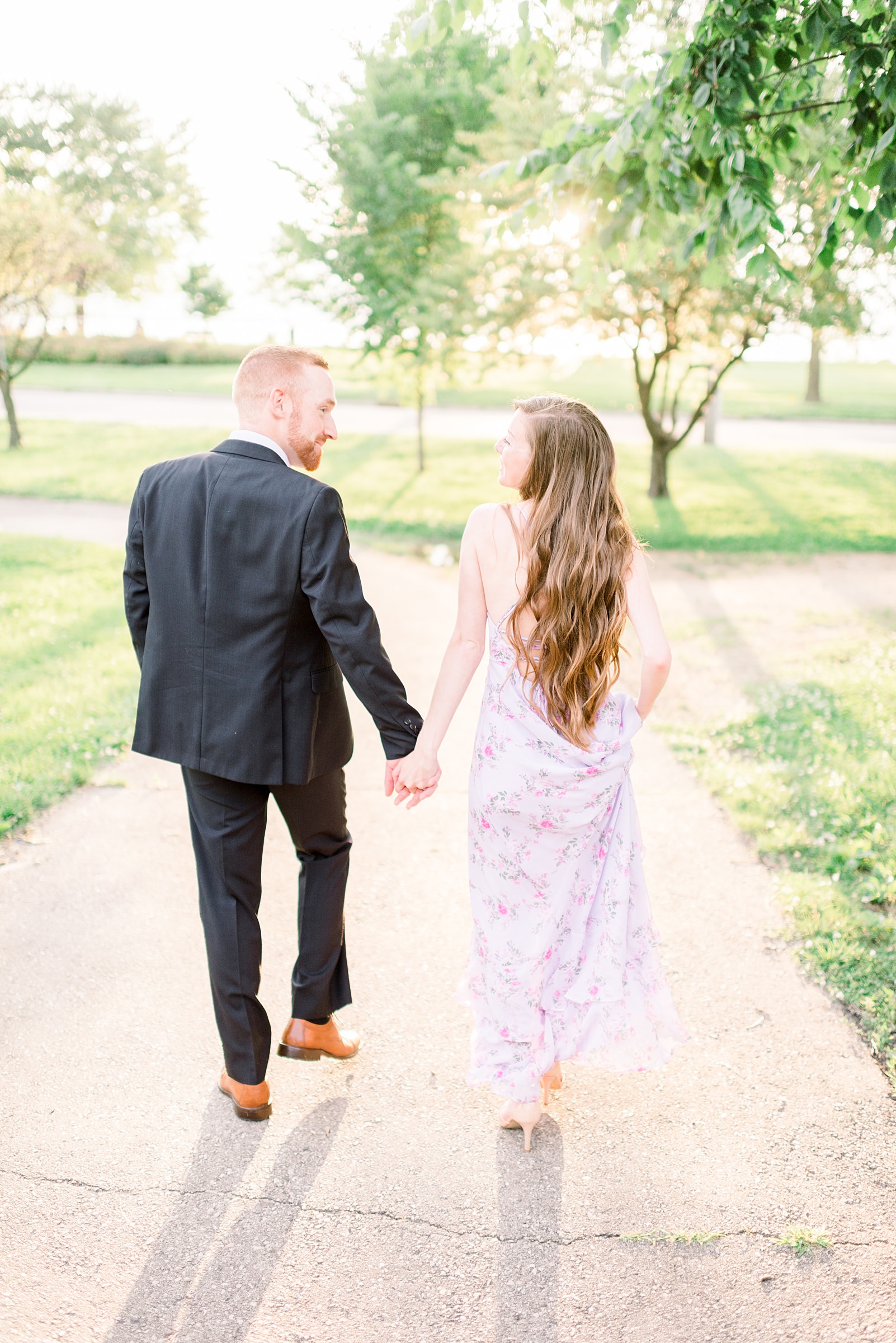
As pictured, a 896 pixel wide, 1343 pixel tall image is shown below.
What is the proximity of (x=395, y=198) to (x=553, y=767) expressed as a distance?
551 inches

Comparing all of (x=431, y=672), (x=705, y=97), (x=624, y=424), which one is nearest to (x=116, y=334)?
(x=624, y=424)

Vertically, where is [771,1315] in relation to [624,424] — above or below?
below

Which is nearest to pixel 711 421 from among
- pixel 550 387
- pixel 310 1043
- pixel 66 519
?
pixel 550 387

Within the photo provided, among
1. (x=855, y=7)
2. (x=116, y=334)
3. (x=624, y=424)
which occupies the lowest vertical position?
(x=624, y=424)

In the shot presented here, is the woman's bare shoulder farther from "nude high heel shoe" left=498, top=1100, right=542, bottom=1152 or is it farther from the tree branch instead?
the tree branch

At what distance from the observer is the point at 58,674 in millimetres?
6906

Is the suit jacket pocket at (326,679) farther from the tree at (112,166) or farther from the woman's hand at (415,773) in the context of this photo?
the tree at (112,166)

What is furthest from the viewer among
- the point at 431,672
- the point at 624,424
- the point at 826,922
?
the point at 624,424

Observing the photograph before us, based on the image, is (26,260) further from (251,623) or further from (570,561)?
(570,561)

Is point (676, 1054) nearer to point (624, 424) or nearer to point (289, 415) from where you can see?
point (289, 415)

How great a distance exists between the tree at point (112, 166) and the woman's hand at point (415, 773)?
1474 inches

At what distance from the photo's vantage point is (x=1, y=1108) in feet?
9.53

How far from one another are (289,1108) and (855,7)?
4.44 metres

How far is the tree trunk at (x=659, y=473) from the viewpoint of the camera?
15.0 m
